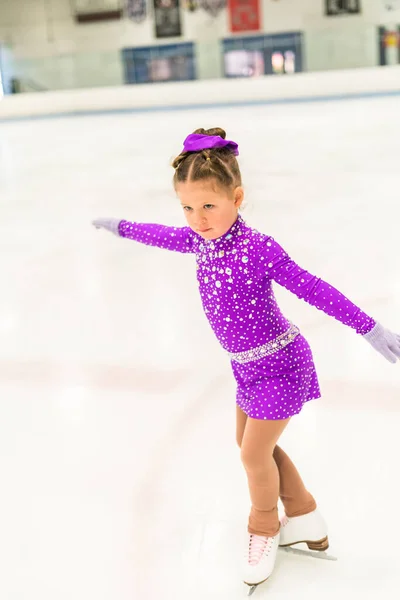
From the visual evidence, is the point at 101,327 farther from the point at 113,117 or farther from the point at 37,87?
the point at 37,87

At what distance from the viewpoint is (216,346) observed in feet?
7.08

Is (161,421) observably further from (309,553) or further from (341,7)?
(341,7)

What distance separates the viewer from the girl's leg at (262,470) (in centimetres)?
109

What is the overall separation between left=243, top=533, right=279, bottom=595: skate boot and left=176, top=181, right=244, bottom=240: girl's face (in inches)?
21.9

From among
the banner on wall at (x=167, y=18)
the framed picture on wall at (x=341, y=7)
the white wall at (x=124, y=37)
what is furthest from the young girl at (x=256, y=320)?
the banner on wall at (x=167, y=18)

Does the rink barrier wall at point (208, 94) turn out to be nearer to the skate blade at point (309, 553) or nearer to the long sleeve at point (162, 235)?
the long sleeve at point (162, 235)

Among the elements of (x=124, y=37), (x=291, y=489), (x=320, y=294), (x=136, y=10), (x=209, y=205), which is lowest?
(x=291, y=489)

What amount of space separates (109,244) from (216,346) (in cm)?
147

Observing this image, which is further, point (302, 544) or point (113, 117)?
point (113, 117)

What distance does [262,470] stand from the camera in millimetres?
1129

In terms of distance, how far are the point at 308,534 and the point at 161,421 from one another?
58cm

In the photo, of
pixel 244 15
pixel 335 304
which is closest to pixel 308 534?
pixel 335 304

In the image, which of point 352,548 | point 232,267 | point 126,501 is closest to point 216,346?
point 126,501

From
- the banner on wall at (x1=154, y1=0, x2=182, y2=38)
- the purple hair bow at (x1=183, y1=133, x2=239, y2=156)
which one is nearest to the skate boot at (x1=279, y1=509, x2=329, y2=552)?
the purple hair bow at (x1=183, y1=133, x2=239, y2=156)
